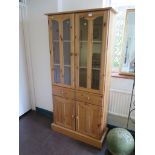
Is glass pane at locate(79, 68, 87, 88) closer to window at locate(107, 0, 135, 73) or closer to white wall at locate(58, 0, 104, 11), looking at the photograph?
window at locate(107, 0, 135, 73)

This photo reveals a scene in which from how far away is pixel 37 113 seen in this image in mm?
2986

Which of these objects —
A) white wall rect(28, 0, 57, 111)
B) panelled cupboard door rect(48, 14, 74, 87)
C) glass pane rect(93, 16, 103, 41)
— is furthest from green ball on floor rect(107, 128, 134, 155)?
white wall rect(28, 0, 57, 111)

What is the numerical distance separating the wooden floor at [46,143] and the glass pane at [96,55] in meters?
1.27

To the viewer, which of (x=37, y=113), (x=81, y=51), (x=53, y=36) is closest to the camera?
(x=81, y=51)

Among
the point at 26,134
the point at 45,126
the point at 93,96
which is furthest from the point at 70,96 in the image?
the point at 26,134

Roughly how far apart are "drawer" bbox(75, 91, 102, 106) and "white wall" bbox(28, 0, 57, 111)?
86 cm

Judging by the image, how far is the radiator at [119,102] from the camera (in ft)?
7.07

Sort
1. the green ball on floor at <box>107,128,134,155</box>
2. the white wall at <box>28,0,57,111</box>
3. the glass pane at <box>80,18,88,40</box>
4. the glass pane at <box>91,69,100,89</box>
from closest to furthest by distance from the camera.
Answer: the green ball on floor at <box>107,128,134,155</box> → the glass pane at <box>80,18,88,40</box> → the glass pane at <box>91,69,100,89</box> → the white wall at <box>28,0,57,111</box>

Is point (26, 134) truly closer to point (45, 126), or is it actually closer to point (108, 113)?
point (45, 126)

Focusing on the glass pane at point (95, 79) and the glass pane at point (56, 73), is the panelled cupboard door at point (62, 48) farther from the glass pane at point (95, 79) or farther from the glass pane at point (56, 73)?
the glass pane at point (95, 79)

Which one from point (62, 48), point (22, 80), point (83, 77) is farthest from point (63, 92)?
point (22, 80)

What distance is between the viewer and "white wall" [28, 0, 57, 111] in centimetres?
237
